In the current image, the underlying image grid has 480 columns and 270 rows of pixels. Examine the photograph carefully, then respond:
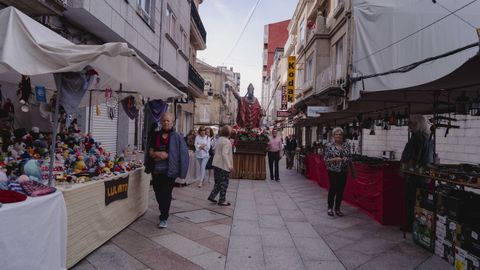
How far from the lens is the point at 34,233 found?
10.2ft

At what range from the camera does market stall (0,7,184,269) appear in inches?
130

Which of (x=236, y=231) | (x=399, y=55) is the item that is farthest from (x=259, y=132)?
(x=236, y=231)

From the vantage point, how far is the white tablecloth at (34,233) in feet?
9.05

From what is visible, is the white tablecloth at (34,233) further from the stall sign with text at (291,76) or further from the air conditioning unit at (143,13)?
the stall sign with text at (291,76)

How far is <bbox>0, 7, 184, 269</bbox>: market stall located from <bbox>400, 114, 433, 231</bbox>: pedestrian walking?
4.23m

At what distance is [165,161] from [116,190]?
2.82ft

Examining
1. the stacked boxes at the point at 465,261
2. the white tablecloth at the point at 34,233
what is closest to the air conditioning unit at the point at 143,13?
the white tablecloth at the point at 34,233

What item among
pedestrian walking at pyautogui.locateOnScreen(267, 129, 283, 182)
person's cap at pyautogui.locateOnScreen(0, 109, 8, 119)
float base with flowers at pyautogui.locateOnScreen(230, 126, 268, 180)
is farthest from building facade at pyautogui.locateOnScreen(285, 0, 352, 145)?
person's cap at pyautogui.locateOnScreen(0, 109, 8, 119)

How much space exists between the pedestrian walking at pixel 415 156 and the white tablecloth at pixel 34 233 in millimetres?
4818

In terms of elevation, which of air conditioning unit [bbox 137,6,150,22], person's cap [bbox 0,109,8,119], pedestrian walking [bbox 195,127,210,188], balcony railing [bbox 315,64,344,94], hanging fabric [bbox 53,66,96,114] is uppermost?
air conditioning unit [bbox 137,6,150,22]

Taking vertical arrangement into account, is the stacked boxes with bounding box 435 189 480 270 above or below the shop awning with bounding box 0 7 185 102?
below

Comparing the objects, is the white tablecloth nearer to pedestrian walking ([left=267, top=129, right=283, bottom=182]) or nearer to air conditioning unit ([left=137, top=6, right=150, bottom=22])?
air conditioning unit ([left=137, top=6, right=150, bottom=22])

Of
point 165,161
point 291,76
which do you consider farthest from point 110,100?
point 291,76

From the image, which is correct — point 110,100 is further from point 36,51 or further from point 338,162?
point 338,162
